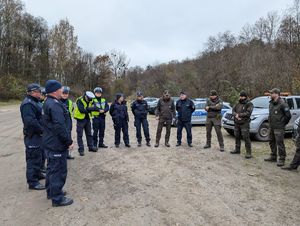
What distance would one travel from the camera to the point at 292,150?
33.1 ft

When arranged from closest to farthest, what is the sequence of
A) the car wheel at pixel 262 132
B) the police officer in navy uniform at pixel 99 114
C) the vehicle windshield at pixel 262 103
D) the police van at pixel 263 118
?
the police officer in navy uniform at pixel 99 114, the police van at pixel 263 118, the car wheel at pixel 262 132, the vehicle windshield at pixel 262 103

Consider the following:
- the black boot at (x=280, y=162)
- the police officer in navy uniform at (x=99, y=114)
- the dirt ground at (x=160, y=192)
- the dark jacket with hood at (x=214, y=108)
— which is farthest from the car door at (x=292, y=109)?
the police officer in navy uniform at (x=99, y=114)

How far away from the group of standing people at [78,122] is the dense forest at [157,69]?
10.3 meters

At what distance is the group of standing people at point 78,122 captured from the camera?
500 centimetres

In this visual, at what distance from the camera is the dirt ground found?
457 centimetres

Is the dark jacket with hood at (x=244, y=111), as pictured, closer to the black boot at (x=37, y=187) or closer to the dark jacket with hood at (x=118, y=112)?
the dark jacket with hood at (x=118, y=112)

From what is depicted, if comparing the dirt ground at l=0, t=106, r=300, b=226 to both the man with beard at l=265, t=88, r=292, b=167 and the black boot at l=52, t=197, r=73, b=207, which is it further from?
the man with beard at l=265, t=88, r=292, b=167

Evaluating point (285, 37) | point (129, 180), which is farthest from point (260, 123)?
point (285, 37)

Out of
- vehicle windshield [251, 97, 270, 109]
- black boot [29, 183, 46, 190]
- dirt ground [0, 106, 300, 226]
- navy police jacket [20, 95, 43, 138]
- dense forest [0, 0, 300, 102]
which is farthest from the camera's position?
dense forest [0, 0, 300, 102]

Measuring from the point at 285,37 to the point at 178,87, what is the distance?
13612mm

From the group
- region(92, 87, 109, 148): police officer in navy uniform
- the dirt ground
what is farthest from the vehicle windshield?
region(92, 87, 109, 148): police officer in navy uniform

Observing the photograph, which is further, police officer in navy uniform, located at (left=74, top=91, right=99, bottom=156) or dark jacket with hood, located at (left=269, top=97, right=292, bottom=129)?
police officer in navy uniform, located at (left=74, top=91, right=99, bottom=156)

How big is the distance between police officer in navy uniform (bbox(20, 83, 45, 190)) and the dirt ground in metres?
0.31

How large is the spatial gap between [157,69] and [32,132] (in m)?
47.7
